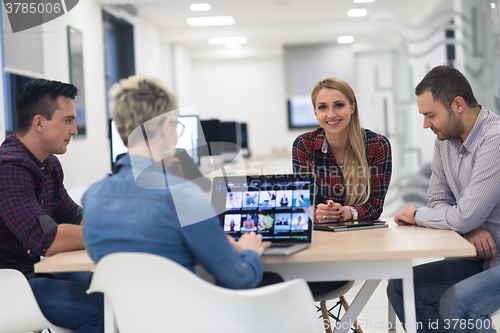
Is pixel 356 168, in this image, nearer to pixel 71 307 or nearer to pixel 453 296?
pixel 453 296

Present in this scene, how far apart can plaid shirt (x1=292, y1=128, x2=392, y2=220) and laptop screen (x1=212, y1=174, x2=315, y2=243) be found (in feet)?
2.09

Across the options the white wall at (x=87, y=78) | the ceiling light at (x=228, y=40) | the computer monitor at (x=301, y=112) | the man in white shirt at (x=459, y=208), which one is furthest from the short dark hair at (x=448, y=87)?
the computer monitor at (x=301, y=112)

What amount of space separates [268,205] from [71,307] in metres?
0.78

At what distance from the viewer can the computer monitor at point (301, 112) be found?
36.2 feet

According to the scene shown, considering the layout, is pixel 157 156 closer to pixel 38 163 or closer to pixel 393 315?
pixel 38 163

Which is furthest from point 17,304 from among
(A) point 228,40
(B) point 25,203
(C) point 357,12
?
(A) point 228,40

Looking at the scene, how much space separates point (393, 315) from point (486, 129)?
0.97 meters

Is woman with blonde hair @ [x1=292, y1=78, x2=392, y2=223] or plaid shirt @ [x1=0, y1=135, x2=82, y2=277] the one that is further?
woman with blonde hair @ [x1=292, y1=78, x2=392, y2=223]

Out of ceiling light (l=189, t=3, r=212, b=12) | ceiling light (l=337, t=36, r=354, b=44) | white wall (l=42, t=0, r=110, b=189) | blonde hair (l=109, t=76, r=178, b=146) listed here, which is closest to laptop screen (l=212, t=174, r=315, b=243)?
blonde hair (l=109, t=76, r=178, b=146)

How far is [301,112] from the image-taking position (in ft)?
36.5

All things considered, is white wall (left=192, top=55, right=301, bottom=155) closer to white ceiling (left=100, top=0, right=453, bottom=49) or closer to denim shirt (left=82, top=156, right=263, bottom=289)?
white ceiling (left=100, top=0, right=453, bottom=49)

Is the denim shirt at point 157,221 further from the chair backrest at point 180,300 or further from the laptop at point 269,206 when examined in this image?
the laptop at point 269,206

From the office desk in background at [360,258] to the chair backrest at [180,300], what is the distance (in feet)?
0.71

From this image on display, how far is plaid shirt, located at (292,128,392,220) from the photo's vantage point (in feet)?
7.78
